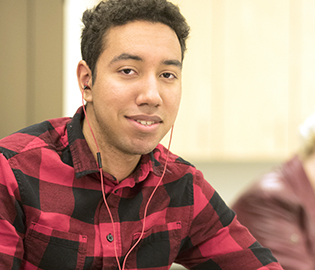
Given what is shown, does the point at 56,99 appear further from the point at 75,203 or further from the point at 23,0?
the point at 75,203

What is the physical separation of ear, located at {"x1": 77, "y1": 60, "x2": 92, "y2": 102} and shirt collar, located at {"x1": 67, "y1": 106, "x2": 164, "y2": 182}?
0.06m

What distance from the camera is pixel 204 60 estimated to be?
2492 mm

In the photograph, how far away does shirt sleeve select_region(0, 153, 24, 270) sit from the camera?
0.87m

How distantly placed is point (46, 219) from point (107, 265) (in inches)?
7.4

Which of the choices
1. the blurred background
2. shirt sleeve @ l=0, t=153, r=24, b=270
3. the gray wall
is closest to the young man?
shirt sleeve @ l=0, t=153, r=24, b=270

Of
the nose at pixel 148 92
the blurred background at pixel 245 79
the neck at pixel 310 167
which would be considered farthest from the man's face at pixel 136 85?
the blurred background at pixel 245 79

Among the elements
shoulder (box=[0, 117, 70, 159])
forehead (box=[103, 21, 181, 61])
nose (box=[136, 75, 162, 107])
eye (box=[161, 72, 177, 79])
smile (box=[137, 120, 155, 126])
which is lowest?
shoulder (box=[0, 117, 70, 159])

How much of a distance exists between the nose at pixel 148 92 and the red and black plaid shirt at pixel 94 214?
20 cm

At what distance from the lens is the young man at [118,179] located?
95cm

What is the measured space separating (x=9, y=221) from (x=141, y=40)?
0.51 m

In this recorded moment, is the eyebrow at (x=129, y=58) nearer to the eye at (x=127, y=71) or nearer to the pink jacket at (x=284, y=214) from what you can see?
the eye at (x=127, y=71)

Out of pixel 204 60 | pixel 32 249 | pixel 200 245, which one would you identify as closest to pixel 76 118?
pixel 32 249

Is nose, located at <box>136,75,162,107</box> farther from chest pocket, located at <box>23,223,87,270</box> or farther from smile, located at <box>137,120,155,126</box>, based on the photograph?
chest pocket, located at <box>23,223,87,270</box>

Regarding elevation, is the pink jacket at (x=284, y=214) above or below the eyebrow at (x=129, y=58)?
below
